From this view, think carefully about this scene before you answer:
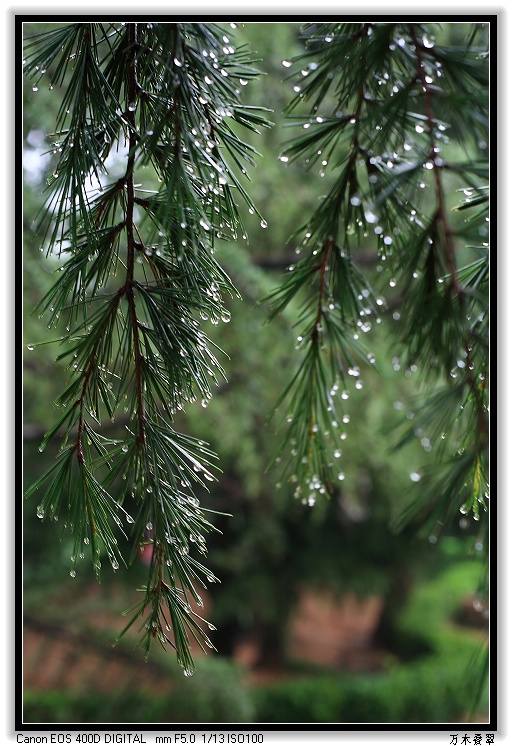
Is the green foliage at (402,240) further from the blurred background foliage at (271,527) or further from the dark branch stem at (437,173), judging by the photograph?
the blurred background foliage at (271,527)

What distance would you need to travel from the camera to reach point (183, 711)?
2299mm

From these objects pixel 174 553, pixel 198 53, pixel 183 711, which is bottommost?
pixel 183 711

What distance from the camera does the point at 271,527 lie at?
2.44 m

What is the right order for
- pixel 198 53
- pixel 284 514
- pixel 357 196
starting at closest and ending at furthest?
pixel 198 53
pixel 357 196
pixel 284 514

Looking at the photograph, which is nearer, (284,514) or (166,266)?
(166,266)

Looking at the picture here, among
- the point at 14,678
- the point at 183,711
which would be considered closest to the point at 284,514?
the point at 183,711

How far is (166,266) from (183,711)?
215cm

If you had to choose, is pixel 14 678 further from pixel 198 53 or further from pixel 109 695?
pixel 109 695

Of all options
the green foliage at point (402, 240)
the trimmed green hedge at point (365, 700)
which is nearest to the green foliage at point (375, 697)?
the trimmed green hedge at point (365, 700)

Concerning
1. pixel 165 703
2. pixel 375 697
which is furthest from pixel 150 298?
pixel 375 697

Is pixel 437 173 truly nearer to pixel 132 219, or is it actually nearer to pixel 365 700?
pixel 132 219

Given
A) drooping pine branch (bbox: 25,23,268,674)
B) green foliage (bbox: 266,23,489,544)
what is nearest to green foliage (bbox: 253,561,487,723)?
green foliage (bbox: 266,23,489,544)

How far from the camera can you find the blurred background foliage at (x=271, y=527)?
1838 millimetres

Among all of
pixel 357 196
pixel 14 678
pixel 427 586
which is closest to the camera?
pixel 357 196
